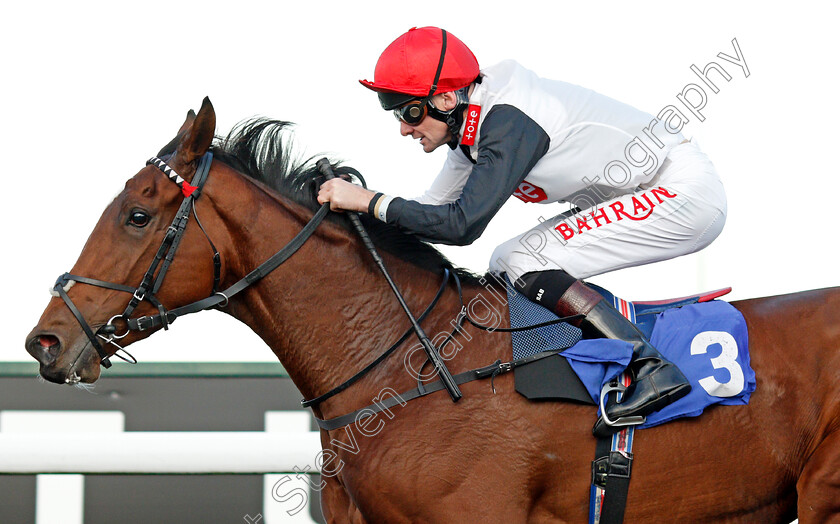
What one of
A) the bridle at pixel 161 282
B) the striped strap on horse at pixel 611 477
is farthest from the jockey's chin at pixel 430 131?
the striped strap on horse at pixel 611 477

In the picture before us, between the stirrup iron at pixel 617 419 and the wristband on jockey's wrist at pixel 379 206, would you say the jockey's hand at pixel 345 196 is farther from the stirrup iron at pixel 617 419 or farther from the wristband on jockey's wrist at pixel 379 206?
the stirrup iron at pixel 617 419

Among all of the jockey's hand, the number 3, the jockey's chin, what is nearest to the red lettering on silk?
the jockey's chin

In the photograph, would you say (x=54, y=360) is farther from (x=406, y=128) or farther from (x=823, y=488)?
(x=823, y=488)

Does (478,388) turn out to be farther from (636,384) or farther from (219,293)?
(219,293)

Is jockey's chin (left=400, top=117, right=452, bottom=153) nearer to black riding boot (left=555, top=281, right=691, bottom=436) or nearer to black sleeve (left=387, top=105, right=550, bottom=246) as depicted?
black sleeve (left=387, top=105, right=550, bottom=246)

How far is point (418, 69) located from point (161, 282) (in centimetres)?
96

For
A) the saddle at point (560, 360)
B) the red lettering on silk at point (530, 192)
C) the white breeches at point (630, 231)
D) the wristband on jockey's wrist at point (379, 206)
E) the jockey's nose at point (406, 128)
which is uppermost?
the jockey's nose at point (406, 128)

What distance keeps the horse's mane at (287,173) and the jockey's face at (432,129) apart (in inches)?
8.8

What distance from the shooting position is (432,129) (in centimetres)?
239

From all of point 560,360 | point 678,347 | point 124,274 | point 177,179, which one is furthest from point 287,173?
point 678,347

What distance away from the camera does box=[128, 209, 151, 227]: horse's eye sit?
2143 millimetres

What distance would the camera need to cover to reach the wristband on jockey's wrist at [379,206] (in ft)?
7.23

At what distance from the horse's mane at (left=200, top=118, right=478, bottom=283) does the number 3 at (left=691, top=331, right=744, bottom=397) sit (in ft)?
2.27

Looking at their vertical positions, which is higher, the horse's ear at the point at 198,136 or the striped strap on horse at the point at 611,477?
the horse's ear at the point at 198,136
